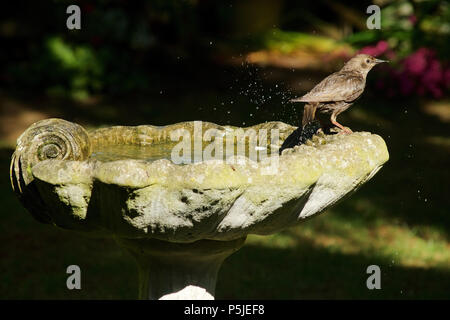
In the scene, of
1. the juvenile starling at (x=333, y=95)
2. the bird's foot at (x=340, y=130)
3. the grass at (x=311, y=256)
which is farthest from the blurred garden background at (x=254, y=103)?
the juvenile starling at (x=333, y=95)

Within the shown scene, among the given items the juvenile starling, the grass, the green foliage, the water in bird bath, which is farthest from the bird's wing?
the green foliage

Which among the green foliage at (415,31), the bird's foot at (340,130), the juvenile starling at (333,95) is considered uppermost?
the green foliage at (415,31)

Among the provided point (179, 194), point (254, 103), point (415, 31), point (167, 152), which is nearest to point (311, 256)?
point (167, 152)

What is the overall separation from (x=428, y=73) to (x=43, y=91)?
574 centimetres

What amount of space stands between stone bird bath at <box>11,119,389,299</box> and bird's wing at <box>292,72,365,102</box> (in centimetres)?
23

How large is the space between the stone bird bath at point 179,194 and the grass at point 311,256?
180cm

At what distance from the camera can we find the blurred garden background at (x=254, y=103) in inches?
221

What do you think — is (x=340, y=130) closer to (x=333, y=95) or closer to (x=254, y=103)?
(x=333, y=95)

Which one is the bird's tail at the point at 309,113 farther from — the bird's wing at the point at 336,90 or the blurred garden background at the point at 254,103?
the blurred garden background at the point at 254,103

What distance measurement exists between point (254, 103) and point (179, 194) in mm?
8477

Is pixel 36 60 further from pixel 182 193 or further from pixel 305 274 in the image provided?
pixel 182 193

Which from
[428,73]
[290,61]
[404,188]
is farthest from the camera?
[290,61]

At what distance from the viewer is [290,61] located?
12016 millimetres

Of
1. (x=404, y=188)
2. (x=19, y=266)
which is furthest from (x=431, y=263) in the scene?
(x=19, y=266)
